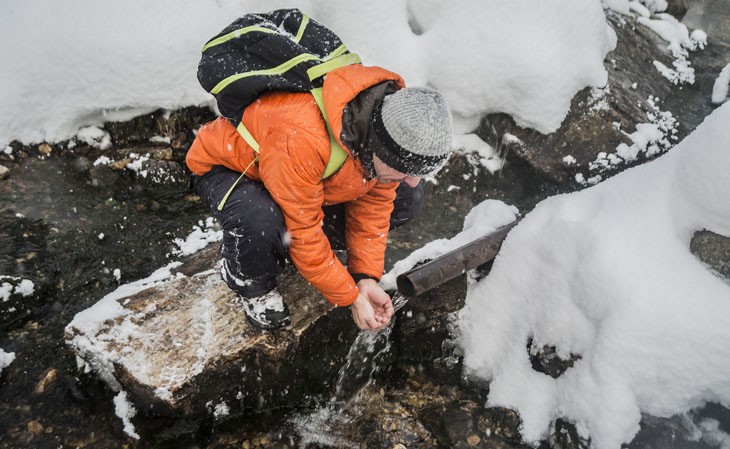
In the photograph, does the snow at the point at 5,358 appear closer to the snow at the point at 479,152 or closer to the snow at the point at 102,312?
the snow at the point at 102,312

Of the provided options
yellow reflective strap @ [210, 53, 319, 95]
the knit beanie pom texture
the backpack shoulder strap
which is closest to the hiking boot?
the backpack shoulder strap

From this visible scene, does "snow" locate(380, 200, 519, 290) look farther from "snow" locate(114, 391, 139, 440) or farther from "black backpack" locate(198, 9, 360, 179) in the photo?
"snow" locate(114, 391, 139, 440)

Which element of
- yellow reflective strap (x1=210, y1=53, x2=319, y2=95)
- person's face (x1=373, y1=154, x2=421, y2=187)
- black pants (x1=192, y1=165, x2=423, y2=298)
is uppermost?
yellow reflective strap (x1=210, y1=53, x2=319, y2=95)

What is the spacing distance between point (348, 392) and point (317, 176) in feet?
5.26

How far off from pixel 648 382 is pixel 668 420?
0.31 metres

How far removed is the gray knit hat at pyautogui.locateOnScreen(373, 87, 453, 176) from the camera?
67.1 inches

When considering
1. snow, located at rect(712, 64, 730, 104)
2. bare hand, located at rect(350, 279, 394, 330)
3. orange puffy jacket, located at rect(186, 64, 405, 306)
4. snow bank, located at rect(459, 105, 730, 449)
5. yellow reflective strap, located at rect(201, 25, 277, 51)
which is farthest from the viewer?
snow, located at rect(712, 64, 730, 104)

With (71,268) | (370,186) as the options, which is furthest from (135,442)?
(370,186)

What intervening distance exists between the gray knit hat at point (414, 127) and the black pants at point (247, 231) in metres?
0.65

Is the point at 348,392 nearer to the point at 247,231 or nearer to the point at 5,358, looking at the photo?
the point at 247,231

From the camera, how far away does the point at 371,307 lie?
2.38 metres

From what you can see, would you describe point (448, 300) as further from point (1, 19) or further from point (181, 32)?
point (1, 19)

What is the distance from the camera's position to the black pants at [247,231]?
6.91 ft

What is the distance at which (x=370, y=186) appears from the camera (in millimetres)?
2264
